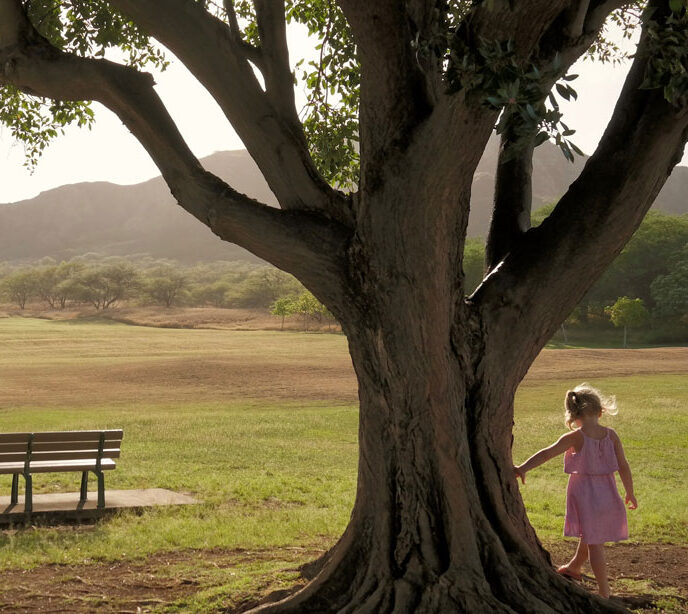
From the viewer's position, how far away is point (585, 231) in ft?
18.5

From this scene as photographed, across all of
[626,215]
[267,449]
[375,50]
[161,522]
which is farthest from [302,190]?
[267,449]

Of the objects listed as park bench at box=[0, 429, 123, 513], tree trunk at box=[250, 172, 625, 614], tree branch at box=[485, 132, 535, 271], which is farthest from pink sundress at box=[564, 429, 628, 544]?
park bench at box=[0, 429, 123, 513]

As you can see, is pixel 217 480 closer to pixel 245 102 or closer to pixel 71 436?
pixel 71 436

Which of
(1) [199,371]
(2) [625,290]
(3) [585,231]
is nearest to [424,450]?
(3) [585,231]

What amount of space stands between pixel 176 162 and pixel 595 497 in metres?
3.82

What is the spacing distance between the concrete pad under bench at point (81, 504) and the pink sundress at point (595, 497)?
5250mm

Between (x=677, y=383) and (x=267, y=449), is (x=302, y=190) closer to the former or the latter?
(x=267, y=449)

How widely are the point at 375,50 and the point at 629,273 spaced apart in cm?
8161

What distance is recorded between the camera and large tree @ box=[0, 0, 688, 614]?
5.21 metres

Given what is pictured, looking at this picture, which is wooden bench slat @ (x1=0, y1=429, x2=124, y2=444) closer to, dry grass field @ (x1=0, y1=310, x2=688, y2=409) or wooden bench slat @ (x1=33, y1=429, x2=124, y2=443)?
wooden bench slat @ (x1=33, y1=429, x2=124, y2=443)

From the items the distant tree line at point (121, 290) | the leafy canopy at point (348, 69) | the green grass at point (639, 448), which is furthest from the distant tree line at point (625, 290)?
the leafy canopy at point (348, 69)

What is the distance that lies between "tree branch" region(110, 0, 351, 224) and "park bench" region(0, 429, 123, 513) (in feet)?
16.3

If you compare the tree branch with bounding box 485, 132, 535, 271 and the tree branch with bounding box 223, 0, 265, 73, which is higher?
the tree branch with bounding box 223, 0, 265, 73

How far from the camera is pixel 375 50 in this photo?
17.2 feet
